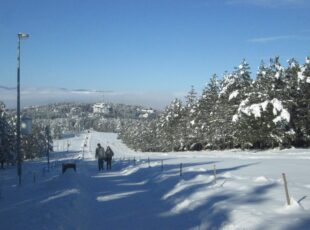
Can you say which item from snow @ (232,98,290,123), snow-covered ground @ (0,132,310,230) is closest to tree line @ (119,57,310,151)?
snow @ (232,98,290,123)

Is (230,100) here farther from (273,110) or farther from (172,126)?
(172,126)

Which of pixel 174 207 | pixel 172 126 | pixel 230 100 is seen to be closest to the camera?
pixel 174 207

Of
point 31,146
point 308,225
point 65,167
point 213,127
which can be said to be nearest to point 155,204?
point 308,225

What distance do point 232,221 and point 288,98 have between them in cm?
3941

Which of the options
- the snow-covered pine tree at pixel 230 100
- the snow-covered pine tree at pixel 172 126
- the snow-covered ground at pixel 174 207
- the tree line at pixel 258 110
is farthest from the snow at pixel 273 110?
the snow-covered pine tree at pixel 172 126

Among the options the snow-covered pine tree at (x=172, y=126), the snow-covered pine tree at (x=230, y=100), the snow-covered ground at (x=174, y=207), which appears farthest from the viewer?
the snow-covered pine tree at (x=172, y=126)

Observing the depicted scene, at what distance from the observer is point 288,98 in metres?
48.4

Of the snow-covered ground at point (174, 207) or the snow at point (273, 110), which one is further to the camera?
the snow at point (273, 110)

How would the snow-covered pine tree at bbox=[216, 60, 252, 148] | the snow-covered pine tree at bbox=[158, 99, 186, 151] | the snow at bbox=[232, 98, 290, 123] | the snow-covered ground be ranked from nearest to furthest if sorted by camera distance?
the snow-covered ground, the snow at bbox=[232, 98, 290, 123], the snow-covered pine tree at bbox=[216, 60, 252, 148], the snow-covered pine tree at bbox=[158, 99, 186, 151]

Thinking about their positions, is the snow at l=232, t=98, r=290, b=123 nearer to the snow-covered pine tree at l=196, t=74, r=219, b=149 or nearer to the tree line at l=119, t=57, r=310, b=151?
the tree line at l=119, t=57, r=310, b=151

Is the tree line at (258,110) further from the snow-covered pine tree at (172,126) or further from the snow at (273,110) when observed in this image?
the snow-covered pine tree at (172,126)

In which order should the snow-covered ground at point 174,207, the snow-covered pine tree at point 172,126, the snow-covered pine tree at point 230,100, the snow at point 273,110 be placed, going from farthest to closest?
1. the snow-covered pine tree at point 172,126
2. the snow-covered pine tree at point 230,100
3. the snow at point 273,110
4. the snow-covered ground at point 174,207

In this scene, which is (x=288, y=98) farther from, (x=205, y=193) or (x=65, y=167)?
(x=205, y=193)

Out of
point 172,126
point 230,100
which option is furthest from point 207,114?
point 172,126
